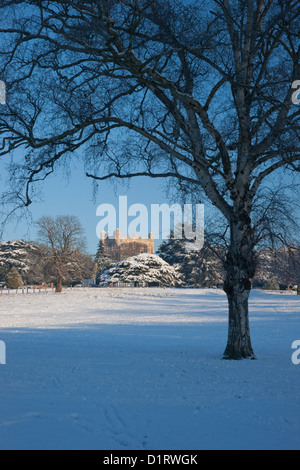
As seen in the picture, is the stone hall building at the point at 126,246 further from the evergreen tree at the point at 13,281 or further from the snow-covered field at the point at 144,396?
the snow-covered field at the point at 144,396

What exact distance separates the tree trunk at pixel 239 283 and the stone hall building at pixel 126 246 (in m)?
70.7

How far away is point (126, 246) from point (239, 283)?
7918 centimetres

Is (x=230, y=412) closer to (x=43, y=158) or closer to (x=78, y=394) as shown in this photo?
(x=78, y=394)

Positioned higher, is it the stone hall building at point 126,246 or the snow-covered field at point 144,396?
the stone hall building at point 126,246

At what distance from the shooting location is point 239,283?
912cm

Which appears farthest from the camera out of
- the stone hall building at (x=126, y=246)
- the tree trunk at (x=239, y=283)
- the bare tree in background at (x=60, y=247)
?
the stone hall building at (x=126, y=246)

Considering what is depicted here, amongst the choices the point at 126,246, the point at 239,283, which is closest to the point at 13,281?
the point at 126,246

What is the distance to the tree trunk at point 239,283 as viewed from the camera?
9102 mm

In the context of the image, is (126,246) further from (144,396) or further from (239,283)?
(144,396)

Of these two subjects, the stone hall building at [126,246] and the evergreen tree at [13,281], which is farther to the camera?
the stone hall building at [126,246]

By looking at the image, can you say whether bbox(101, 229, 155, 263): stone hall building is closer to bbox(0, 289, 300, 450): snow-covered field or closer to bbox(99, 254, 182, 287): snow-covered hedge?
bbox(99, 254, 182, 287): snow-covered hedge

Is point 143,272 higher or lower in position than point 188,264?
lower

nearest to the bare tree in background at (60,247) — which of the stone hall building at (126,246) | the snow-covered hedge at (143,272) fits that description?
the snow-covered hedge at (143,272)
